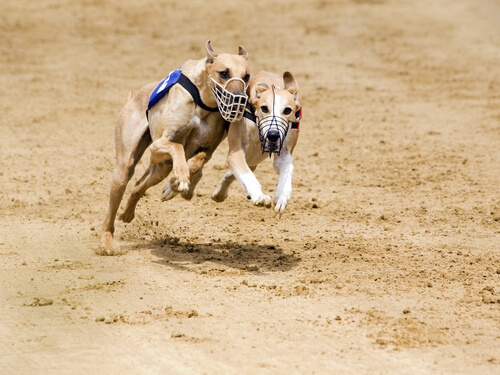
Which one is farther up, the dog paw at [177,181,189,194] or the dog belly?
the dog belly

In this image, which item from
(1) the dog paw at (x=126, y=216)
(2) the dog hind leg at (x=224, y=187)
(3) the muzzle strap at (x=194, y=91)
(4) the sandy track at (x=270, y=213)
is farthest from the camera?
(2) the dog hind leg at (x=224, y=187)

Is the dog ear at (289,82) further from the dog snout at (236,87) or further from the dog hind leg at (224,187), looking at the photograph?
the dog hind leg at (224,187)

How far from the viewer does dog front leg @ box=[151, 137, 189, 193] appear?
5680mm

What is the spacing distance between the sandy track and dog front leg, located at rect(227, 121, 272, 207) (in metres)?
0.77

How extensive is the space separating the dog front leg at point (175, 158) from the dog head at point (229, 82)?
502 millimetres

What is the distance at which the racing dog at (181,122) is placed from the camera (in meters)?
5.77

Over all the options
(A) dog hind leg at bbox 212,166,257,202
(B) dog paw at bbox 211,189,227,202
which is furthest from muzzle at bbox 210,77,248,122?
(B) dog paw at bbox 211,189,227,202

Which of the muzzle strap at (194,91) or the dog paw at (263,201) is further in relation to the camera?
the muzzle strap at (194,91)

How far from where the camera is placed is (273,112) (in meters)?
5.67

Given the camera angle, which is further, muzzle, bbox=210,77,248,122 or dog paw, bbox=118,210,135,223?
dog paw, bbox=118,210,135,223

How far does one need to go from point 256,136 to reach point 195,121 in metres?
0.56

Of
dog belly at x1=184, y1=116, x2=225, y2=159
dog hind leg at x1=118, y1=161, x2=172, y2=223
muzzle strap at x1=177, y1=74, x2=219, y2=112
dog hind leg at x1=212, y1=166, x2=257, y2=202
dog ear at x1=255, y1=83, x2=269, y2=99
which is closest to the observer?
dog ear at x1=255, y1=83, x2=269, y2=99

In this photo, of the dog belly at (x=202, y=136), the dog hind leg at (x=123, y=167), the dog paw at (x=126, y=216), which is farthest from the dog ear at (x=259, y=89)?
the dog paw at (x=126, y=216)

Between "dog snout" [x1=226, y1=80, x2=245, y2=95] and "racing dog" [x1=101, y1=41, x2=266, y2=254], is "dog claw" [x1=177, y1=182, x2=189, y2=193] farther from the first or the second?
"dog snout" [x1=226, y1=80, x2=245, y2=95]
